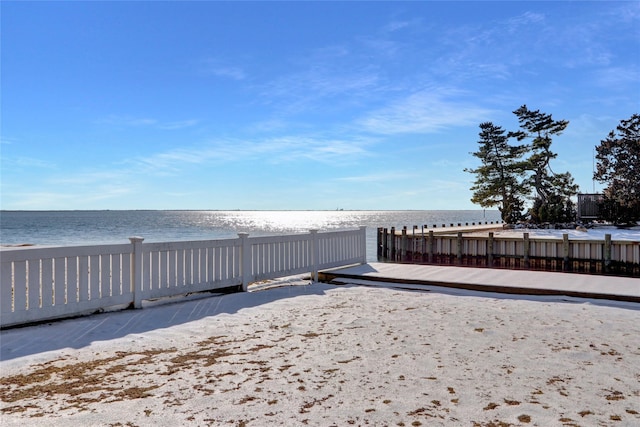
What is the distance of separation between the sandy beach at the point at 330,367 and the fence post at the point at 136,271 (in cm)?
23

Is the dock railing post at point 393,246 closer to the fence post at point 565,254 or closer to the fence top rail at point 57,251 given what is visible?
the fence post at point 565,254

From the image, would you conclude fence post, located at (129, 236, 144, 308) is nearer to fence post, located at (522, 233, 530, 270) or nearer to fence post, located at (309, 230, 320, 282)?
fence post, located at (309, 230, 320, 282)

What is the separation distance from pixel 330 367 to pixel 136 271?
12.0ft

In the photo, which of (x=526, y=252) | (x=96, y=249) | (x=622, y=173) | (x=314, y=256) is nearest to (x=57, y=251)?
(x=96, y=249)

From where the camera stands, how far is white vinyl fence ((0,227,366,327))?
5.34 metres

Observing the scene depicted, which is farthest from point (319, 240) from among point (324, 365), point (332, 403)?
point (332, 403)

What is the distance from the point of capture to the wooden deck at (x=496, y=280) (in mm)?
7250

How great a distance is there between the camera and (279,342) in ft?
15.6

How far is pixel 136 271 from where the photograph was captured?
638 cm

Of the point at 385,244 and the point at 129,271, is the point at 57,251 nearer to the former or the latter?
the point at 129,271

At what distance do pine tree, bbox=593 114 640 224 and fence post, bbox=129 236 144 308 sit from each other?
2765 cm

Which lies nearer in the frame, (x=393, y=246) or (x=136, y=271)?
(x=136, y=271)

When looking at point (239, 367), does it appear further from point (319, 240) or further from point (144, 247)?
point (319, 240)

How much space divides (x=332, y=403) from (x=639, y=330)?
4180mm
